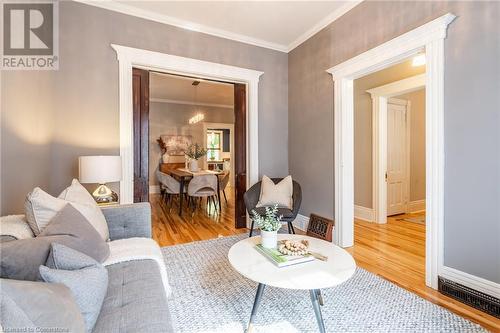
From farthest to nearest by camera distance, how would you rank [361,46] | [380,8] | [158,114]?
[158,114]
[361,46]
[380,8]

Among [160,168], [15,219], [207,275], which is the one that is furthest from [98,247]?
[160,168]

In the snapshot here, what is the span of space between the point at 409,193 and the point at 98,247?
17.6ft

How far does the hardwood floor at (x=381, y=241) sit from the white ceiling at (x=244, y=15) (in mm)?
2890

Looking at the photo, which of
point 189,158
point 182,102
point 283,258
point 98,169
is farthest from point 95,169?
point 182,102

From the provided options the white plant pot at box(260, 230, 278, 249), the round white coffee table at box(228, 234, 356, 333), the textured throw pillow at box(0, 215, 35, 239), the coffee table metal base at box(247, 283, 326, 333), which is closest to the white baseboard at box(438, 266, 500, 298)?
the round white coffee table at box(228, 234, 356, 333)

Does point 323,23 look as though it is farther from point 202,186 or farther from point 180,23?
point 202,186

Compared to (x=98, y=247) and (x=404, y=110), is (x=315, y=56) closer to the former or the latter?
(x=404, y=110)

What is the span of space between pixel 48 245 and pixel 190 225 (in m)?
2.97

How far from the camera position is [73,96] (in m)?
2.80

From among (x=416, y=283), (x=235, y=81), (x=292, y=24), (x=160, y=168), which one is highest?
(x=292, y=24)

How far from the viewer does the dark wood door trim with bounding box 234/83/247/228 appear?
394 centimetres

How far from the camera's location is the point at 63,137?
275 centimetres

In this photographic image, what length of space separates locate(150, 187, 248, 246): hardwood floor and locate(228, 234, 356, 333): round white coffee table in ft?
6.23

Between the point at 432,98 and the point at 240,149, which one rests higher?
the point at 432,98
